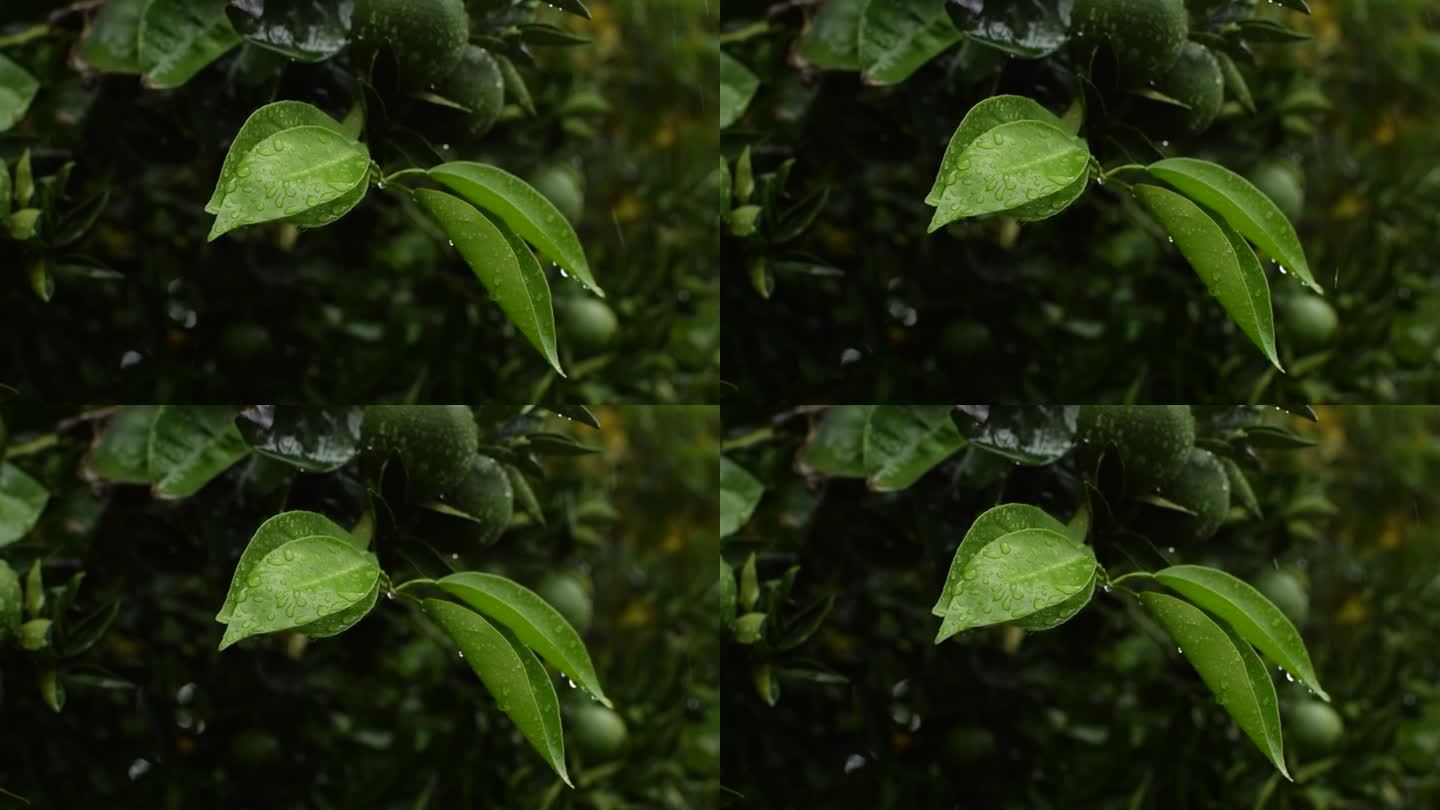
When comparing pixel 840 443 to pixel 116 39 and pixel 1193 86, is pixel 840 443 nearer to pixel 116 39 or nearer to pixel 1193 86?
pixel 1193 86

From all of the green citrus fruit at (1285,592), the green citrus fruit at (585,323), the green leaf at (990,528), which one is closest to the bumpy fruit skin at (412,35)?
the green citrus fruit at (585,323)

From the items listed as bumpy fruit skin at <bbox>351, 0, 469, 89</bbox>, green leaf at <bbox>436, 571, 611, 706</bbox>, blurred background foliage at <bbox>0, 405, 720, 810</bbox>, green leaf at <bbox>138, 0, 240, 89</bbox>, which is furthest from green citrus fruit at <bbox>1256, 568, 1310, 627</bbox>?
green leaf at <bbox>138, 0, 240, 89</bbox>

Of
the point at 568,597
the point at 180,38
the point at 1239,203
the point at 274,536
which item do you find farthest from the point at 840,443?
the point at 180,38

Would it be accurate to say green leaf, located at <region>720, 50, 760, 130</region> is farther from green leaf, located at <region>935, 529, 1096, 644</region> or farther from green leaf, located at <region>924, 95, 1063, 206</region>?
green leaf, located at <region>935, 529, 1096, 644</region>

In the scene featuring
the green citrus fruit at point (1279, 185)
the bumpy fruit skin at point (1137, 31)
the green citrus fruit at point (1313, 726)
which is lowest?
the green citrus fruit at point (1313, 726)

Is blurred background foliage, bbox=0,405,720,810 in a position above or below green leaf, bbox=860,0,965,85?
below

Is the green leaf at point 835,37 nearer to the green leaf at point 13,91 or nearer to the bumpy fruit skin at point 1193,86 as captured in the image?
the bumpy fruit skin at point 1193,86
